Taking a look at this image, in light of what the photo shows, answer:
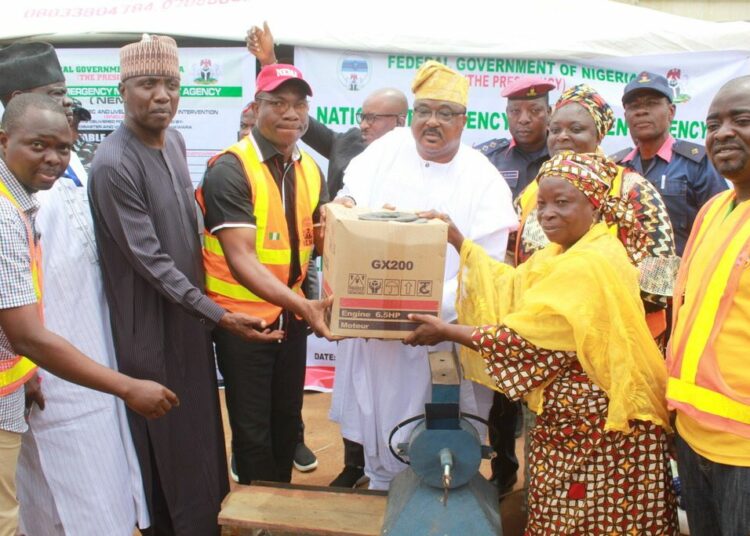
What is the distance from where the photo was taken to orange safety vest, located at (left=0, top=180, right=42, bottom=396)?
248 centimetres

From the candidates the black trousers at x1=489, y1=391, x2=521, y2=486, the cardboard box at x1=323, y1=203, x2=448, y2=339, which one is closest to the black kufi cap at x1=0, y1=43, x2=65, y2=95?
the cardboard box at x1=323, y1=203, x2=448, y2=339

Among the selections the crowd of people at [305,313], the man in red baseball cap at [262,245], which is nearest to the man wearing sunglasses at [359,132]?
the crowd of people at [305,313]

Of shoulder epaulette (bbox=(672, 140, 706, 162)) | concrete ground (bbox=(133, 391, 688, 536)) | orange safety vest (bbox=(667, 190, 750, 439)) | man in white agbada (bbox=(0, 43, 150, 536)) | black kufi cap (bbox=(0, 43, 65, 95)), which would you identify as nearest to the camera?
orange safety vest (bbox=(667, 190, 750, 439))

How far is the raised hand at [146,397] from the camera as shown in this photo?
102 inches

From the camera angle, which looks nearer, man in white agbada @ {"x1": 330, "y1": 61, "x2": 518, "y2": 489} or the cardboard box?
the cardboard box

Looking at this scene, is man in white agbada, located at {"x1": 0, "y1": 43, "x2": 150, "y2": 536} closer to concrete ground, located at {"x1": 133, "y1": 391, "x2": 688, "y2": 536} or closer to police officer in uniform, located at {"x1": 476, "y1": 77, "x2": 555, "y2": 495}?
concrete ground, located at {"x1": 133, "y1": 391, "x2": 688, "y2": 536}

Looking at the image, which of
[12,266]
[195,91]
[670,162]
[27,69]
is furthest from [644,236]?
[195,91]

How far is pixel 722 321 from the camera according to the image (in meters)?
2.30

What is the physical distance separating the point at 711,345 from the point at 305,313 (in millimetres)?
1617

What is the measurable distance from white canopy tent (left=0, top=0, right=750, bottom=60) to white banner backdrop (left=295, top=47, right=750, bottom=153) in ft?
0.28

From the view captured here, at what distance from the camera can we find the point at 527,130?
485 cm

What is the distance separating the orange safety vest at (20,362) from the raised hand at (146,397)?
14.2 inches

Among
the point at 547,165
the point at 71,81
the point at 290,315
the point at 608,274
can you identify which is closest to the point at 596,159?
the point at 547,165

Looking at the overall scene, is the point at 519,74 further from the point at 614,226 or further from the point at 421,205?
the point at 614,226
